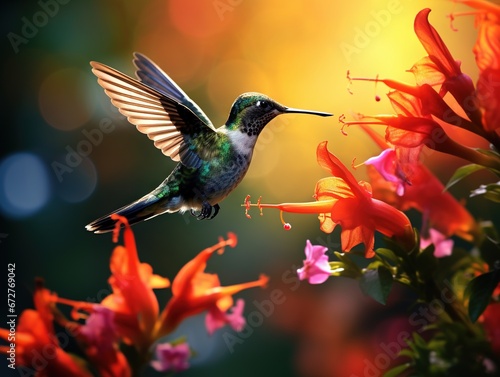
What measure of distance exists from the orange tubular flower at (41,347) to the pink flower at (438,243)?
67cm

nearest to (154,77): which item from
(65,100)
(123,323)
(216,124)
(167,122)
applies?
(167,122)

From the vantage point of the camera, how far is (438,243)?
1.24m

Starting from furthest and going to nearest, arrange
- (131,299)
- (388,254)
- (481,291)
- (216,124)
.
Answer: (216,124) < (131,299) < (388,254) < (481,291)

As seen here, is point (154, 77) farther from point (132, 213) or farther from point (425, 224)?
point (425, 224)

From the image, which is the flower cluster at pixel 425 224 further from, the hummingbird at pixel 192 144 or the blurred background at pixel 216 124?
the blurred background at pixel 216 124

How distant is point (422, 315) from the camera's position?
50.9 inches

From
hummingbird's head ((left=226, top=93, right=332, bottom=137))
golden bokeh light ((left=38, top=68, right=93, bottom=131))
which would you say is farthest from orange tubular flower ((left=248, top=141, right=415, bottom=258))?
golden bokeh light ((left=38, top=68, right=93, bottom=131))

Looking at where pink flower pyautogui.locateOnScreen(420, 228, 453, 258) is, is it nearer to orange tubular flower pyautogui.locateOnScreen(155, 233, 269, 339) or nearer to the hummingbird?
orange tubular flower pyautogui.locateOnScreen(155, 233, 269, 339)

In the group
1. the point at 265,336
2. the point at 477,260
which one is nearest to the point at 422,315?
the point at 477,260

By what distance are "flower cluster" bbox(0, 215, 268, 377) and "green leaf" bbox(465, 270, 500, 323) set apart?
437 mm

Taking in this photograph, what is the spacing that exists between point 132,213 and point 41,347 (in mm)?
424

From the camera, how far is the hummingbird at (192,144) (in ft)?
4.91

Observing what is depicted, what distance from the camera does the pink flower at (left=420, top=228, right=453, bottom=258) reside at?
3.86 feet

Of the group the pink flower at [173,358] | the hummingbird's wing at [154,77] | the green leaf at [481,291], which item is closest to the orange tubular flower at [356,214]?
the green leaf at [481,291]
